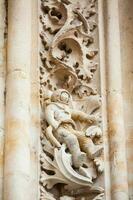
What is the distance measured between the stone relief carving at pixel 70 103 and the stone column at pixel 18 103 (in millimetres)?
134

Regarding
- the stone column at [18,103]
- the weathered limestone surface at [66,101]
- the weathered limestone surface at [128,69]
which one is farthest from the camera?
the weathered limestone surface at [128,69]

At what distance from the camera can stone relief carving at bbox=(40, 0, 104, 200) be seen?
4.13 m

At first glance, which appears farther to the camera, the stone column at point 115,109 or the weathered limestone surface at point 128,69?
the weathered limestone surface at point 128,69

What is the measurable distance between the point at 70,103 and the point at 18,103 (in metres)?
0.35

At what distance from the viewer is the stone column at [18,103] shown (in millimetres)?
3938

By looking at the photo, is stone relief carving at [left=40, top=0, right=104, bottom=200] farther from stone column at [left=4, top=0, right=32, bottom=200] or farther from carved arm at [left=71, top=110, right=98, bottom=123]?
stone column at [left=4, top=0, right=32, bottom=200]

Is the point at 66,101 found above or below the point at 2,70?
A: below

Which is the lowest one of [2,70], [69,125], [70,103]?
[69,125]

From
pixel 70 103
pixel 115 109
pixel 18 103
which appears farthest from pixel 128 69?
pixel 18 103

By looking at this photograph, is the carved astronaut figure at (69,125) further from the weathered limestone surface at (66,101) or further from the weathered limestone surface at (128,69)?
the weathered limestone surface at (128,69)

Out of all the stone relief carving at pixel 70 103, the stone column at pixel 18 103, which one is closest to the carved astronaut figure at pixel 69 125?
the stone relief carving at pixel 70 103

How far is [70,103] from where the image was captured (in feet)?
14.2

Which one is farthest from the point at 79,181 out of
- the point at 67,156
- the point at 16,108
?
the point at 16,108

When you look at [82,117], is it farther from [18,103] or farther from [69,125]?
[18,103]
